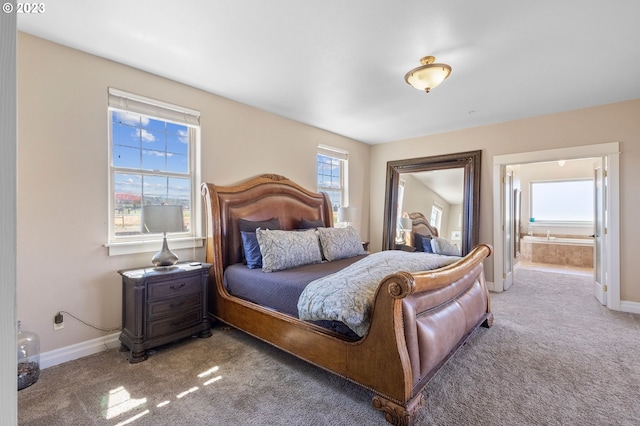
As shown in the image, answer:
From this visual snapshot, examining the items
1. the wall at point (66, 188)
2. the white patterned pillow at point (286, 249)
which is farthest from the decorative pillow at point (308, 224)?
the wall at point (66, 188)

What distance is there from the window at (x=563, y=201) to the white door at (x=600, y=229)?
11.7ft

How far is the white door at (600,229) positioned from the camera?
3811 mm

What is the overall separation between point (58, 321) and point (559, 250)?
8946 mm

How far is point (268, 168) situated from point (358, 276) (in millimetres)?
2421

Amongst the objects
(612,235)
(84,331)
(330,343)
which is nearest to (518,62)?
(612,235)

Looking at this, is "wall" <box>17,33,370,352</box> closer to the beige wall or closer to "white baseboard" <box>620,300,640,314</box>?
the beige wall

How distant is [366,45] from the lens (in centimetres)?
240

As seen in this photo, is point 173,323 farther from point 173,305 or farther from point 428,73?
point 428,73

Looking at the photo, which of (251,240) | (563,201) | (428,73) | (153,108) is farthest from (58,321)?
(563,201)

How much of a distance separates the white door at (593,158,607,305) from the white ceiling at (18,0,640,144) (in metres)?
1.04

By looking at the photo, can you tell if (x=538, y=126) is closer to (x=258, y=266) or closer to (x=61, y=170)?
(x=258, y=266)

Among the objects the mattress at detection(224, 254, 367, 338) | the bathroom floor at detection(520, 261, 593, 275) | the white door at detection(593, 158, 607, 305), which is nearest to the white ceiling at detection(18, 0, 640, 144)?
the white door at detection(593, 158, 607, 305)

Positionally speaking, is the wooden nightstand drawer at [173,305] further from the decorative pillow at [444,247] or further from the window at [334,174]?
the decorative pillow at [444,247]

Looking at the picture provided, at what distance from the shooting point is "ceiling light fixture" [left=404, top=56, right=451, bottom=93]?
8.07ft
